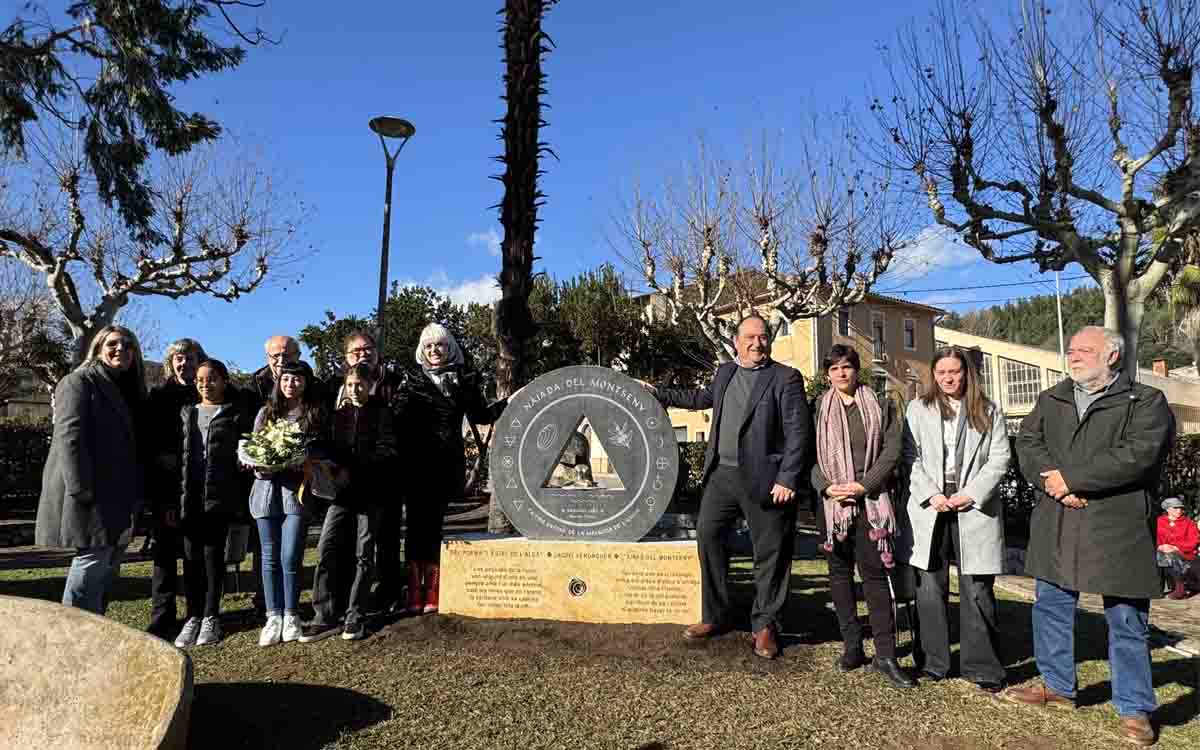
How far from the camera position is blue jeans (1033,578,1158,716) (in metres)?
3.43

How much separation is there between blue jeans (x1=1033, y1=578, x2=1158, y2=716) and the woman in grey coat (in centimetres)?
511

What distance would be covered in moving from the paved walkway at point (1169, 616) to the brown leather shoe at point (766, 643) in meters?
2.81

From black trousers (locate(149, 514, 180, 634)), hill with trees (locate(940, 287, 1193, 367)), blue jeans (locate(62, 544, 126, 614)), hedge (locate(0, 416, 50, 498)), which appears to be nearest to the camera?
blue jeans (locate(62, 544, 126, 614))

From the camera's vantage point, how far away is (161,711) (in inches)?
110

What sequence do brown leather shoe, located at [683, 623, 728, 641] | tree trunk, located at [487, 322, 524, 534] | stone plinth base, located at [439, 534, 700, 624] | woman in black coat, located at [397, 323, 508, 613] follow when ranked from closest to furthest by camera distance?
brown leather shoe, located at [683, 623, 728, 641], stone plinth base, located at [439, 534, 700, 624], woman in black coat, located at [397, 323, 508, 613], tree trunk, located at [487, 322, 524, 534]

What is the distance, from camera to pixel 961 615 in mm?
4023

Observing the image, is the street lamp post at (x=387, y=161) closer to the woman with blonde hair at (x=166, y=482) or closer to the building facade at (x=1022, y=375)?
the woman with blonde hair at (x=166, y=482)

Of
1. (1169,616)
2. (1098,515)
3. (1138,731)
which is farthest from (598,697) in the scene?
(1169,616)

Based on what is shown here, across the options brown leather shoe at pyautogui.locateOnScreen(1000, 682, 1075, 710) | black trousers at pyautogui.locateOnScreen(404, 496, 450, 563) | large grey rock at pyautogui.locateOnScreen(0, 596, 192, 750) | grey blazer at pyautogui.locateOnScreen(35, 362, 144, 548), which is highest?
grey blazer at pyautogui.locateOnScreen(35, 362, 144, 548)

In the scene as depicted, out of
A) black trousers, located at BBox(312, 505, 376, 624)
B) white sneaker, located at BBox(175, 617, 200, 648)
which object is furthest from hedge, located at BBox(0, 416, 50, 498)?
black trousers, located at BBox(312, 505, 376, 624)

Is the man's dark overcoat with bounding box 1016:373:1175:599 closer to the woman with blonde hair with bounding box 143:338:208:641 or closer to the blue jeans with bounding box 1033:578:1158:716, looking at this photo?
the blue jeans with bounding box 1033:578:1158:716

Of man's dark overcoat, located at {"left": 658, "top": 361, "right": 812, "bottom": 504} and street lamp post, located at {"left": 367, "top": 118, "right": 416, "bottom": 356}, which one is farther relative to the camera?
street lamp post, located at {"left": 367, "top": 118, "right": 416, "bottom": 356}

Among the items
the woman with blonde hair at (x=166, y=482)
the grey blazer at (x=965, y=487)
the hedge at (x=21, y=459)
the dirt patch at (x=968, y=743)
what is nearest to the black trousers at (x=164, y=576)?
the woman with blonde hair at (x=166, y=482)

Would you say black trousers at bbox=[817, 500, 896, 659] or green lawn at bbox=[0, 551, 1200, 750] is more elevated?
black trousers at bbox=[817, 500, 896, 659]
